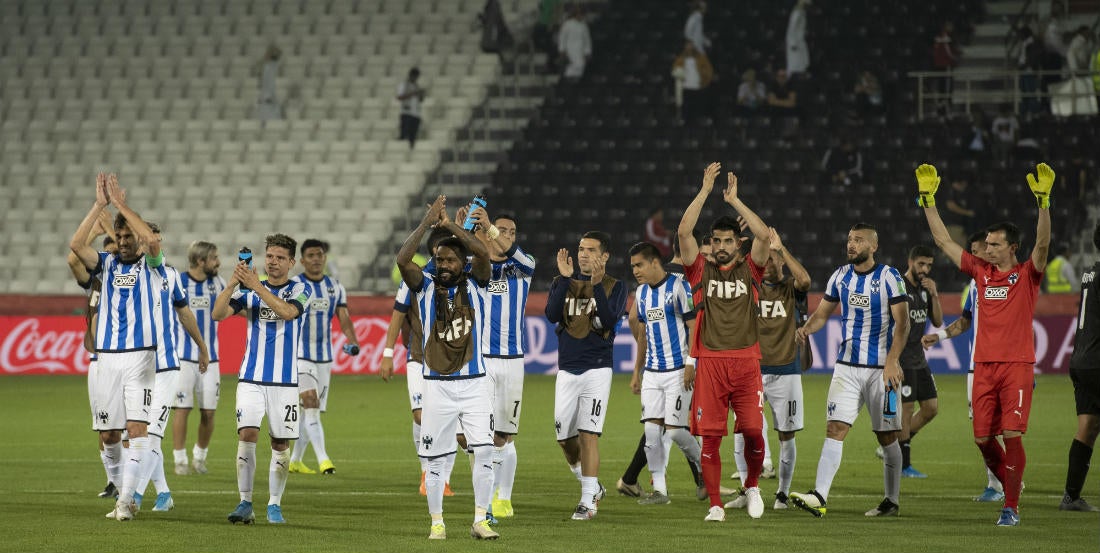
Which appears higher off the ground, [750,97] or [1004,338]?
[750,97]

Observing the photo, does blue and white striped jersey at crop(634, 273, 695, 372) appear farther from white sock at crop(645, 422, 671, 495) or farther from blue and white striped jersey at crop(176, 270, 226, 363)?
blue and white striped jersey at crop(176, 270, 226, 363)

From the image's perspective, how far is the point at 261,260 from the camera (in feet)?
104

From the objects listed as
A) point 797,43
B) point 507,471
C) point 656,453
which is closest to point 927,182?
point 656,453

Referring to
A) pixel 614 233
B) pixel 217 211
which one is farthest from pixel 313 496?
pixel 217 211

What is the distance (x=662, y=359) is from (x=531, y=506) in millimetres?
1635

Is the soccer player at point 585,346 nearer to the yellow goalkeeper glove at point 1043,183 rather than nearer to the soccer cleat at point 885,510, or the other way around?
the soccer cleat at point 885,510

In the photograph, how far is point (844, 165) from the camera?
3034 cm

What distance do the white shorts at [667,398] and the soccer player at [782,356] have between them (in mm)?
757

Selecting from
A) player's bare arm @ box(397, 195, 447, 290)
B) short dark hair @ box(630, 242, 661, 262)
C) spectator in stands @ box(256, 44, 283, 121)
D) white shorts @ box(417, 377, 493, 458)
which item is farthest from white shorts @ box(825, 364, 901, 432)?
spectator in stands @ box(256, 44, 283, 121)

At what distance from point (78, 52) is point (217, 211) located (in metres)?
7.56

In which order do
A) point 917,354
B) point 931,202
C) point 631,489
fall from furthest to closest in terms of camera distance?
point 917,354
point 631,489
point 931,202

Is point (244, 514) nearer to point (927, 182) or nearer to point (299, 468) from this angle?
point (299, 468)

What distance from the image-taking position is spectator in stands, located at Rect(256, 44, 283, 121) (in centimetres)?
3431

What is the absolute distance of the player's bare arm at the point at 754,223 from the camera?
1054 centimetres
